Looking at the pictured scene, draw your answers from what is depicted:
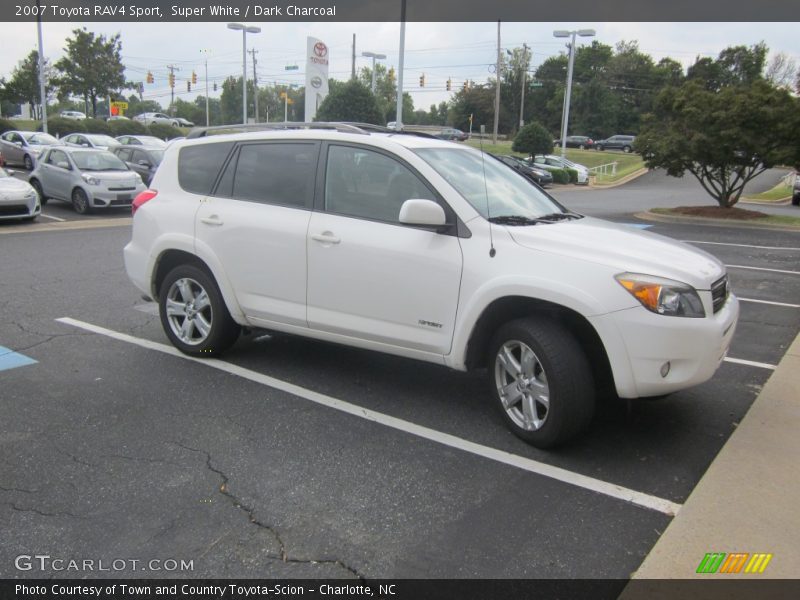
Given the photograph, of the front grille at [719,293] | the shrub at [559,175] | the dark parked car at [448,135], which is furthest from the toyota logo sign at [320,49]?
the front grille at [719,293]

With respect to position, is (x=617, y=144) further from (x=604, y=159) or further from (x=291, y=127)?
(x=291, y=127)

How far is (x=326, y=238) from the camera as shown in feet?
15.1

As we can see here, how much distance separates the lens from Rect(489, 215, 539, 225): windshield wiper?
4250mm

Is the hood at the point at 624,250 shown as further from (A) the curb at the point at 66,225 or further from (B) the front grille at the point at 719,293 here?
(A) the curb at the point at 66,225

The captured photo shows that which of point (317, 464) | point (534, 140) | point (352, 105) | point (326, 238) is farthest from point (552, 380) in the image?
point (534, 140)

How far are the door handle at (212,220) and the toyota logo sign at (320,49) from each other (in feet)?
102

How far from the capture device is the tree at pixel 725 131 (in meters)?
16.5

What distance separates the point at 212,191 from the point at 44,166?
48.8 ft

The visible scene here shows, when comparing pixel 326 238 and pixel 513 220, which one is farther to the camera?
pixel 326 238

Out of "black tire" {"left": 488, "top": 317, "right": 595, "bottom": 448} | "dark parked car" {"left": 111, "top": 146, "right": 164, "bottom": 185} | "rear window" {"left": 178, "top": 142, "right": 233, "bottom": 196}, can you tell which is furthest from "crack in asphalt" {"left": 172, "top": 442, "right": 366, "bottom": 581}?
"dark parked car" {"left": 111, "top": 146, "right": 164, "bottom": 185}

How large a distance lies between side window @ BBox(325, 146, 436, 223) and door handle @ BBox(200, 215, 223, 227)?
100 cm

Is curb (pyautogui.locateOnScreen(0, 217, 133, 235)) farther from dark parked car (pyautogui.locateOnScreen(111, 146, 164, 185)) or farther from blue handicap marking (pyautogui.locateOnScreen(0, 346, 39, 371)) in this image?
blue handicap marking (pyautogui.locateOnScreen(0, 346, 39, 371))

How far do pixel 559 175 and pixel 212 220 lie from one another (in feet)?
110

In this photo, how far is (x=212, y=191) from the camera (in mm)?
5406
